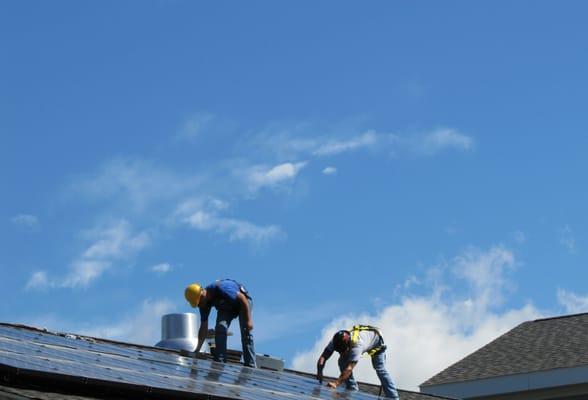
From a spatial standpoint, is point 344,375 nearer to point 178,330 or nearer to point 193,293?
point 193,293

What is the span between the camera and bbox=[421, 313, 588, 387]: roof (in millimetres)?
26703

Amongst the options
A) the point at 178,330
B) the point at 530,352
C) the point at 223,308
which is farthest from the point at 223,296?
the point at 530,352

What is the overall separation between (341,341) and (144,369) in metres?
3.95

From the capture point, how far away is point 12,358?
984 centimetres

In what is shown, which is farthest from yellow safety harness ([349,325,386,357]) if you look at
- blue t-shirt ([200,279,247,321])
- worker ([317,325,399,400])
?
blue t-shirt ([200,279,247,321])

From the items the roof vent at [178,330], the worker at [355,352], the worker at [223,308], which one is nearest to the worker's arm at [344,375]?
the worker at [355,352]

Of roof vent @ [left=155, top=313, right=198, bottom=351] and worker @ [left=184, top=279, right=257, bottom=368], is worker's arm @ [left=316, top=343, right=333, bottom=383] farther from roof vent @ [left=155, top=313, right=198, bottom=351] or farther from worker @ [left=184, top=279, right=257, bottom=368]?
roof vent @ [left=155, top=313, right=198, bottom=351]

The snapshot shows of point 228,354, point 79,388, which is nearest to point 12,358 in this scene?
point 79,388

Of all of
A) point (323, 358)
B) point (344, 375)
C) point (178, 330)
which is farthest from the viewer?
point (178, 330)

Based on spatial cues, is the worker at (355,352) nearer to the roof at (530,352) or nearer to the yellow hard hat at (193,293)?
the yellow hard hat at (193,293)

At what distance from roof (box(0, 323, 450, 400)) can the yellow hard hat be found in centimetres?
83

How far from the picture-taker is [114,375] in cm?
1048

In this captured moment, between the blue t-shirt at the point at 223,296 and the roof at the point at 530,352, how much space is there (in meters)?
11.9

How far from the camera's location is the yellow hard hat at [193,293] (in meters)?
16.4
